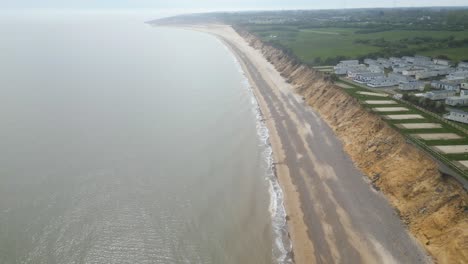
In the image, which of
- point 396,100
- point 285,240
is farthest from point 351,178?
point 396,100

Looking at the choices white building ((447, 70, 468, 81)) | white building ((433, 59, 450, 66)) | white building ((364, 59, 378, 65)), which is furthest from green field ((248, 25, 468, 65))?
white building ((447, 70, 468, 81))

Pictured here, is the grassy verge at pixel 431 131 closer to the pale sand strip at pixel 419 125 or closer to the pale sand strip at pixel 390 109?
the pale sand strip at pixel 419 125

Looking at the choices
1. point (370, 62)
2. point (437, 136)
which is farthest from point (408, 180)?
point (370, 62)

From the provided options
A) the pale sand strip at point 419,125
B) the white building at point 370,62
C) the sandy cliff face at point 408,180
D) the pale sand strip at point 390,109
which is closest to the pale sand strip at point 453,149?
the sandy cliff face at point 408,180

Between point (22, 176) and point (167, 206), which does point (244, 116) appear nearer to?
point (167, 206)

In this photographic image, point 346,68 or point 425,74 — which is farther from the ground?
point 346,68

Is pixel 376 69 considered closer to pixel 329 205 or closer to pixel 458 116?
pixel 458 116

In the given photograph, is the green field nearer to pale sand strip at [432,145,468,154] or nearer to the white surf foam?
the white surf foam
